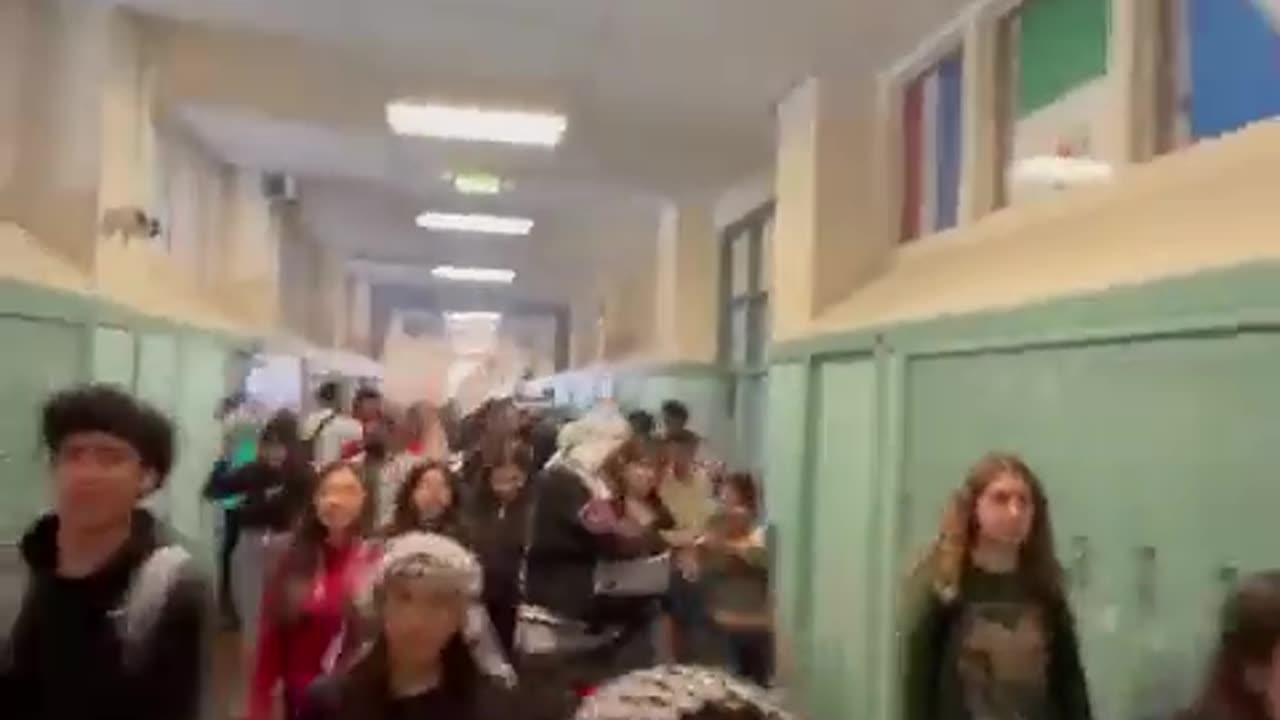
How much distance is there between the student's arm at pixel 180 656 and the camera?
2.49 metres

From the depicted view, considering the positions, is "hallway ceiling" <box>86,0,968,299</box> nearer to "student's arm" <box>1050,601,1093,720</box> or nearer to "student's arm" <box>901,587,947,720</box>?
"student's arm" <box>901,587,947,720</box>

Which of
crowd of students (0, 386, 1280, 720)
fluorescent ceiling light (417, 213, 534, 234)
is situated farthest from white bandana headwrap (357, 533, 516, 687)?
fluorescent ceiling light (417, 213, 534, 234)

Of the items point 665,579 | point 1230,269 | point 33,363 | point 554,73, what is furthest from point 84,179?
point 1230,269

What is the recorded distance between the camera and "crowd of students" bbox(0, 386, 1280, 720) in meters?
2.49

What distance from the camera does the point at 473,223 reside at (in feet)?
45.3

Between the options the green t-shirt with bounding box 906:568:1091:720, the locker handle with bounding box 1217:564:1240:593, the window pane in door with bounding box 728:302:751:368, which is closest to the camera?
the locker handle with bounding box 1217:564:1240:593

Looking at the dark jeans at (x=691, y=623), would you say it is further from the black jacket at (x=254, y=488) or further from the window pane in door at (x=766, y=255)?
the window pane in door at (x=766, y=255)

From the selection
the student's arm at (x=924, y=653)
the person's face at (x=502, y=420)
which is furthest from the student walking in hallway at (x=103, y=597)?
the person's face at (x=502, y=420)

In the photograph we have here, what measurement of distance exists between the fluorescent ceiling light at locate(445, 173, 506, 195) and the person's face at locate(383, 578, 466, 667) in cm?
727

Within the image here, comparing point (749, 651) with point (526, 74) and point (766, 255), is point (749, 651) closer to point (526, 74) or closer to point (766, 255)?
point (526, 74)

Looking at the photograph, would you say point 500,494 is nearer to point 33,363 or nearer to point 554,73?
point 33,363

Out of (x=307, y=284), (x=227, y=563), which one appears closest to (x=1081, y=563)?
(x=227, y=563)

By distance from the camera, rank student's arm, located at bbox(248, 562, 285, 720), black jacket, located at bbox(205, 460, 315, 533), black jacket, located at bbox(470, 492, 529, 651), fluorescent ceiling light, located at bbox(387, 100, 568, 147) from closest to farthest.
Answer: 1. student's arm, located at bbox(248, 562, 285, 720)
2. black jacket, located at bbox(470, 492, 529, 651)
3. black jacket, located at bbox(205, 460, 315, 533)
4. fluorescent ceiling light, located at bbox(387, 100, 568, 147)

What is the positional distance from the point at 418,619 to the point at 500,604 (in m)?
1.83
